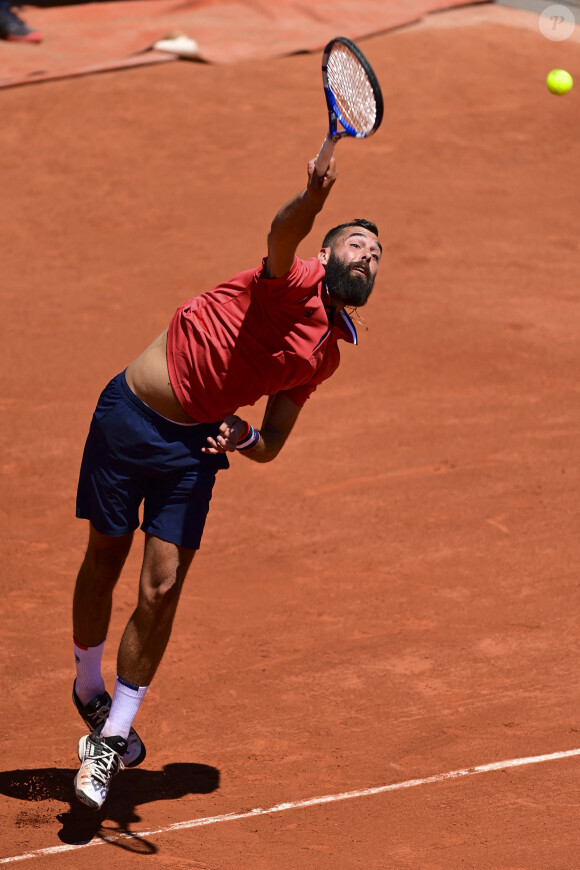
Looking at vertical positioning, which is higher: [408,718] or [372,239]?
[372,239]

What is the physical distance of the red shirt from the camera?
487 cm

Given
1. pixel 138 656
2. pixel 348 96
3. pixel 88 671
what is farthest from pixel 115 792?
pixel 348 96

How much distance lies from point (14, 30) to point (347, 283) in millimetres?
12597

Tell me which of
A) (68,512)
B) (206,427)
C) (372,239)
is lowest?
(68,512)

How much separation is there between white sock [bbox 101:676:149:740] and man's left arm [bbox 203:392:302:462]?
1085mm

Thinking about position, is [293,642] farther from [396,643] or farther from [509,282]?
[509,282]

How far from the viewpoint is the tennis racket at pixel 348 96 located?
4461 millimetres

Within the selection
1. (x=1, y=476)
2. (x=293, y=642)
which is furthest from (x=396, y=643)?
(x=1, y=476)

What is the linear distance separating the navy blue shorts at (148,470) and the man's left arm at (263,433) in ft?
0.40

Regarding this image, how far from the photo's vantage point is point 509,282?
1160cm

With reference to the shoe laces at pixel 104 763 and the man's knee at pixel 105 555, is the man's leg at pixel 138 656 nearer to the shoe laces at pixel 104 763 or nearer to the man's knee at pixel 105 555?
the shoe laces at pixel 104 763

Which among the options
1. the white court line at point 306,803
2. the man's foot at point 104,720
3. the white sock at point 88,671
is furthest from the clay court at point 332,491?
the white sock at point 88,671

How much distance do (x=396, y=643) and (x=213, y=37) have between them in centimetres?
1162

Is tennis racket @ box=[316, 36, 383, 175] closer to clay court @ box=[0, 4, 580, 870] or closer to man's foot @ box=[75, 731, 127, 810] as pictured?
man's foot @ box=[75, 731, 127, 810]
